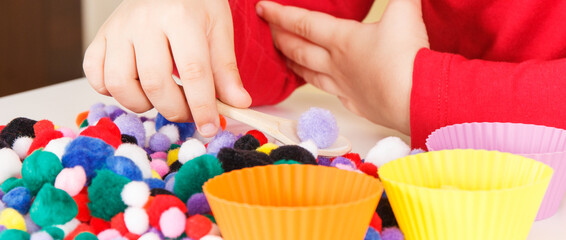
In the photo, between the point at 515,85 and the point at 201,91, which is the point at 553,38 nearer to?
the point at 515,85

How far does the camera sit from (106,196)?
1.05 ft

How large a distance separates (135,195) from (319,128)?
0.19 metres

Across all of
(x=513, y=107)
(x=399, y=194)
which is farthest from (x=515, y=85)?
(x=399, y=194)

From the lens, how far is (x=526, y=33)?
632 mm

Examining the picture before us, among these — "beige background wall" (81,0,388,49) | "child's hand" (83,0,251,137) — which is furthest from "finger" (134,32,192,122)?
"beige background wall" (81,0,388,49)

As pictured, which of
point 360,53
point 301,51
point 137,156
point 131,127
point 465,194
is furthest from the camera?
point 301,51

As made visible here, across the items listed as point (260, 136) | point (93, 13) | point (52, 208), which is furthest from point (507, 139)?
point (93, 13)

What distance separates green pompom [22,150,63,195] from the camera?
34 cm

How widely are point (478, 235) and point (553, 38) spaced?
409mm

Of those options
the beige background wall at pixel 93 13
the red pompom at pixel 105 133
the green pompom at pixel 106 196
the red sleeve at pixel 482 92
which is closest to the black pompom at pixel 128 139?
the red pompom at pixel 105 133

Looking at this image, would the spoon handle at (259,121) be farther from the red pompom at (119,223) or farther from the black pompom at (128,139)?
the red pompom at (119,223)

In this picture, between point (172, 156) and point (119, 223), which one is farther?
point (172, 156)

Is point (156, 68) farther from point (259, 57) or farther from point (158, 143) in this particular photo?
point (259, 57)

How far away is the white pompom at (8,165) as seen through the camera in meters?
0.39
